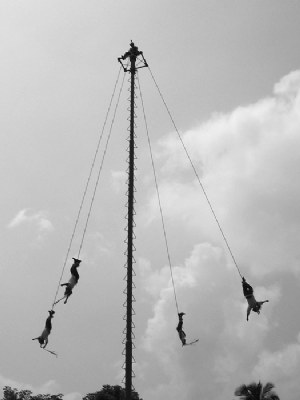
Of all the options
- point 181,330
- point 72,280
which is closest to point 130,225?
point 72,280

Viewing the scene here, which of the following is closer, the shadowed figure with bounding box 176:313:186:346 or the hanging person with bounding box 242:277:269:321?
the hanging person with bounding box 242:277:269:321

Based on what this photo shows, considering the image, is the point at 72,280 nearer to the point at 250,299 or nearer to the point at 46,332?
the point at 46,332

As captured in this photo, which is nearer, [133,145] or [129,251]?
[129,251]

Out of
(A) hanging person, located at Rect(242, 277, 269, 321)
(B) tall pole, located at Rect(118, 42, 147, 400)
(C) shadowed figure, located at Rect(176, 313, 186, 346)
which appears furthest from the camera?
(C) shadowed figure, located at Rect(176, 313, 186, 346)

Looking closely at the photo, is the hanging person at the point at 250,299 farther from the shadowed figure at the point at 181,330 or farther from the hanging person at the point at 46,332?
the hanging person at the point at 46,332

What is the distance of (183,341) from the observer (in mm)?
17766

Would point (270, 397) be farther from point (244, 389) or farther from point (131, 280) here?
point (131, 280)

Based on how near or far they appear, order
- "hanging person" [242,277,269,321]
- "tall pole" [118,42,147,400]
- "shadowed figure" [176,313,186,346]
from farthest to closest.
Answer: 1. "shadowed figure" [176,313,186,346]
2. "hanging person" [242,277,269,321]
3. "tall pole" [118,42,147,400]

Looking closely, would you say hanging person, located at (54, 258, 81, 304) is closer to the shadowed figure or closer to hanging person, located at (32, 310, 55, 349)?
hanging person, located at (32, 310, 55, 349)

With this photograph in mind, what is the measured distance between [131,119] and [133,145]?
5.01 feet

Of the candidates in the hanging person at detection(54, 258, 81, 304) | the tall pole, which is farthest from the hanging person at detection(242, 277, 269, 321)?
the hanging person at detection(54, 258, 81, 304)

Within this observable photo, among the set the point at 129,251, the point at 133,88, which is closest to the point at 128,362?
the point at 129,251

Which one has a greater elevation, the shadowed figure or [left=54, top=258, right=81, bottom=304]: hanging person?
[left=54, top=258, right=81, bottom=304]: hanging person

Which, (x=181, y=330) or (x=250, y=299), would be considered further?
(x=181, y=330)
